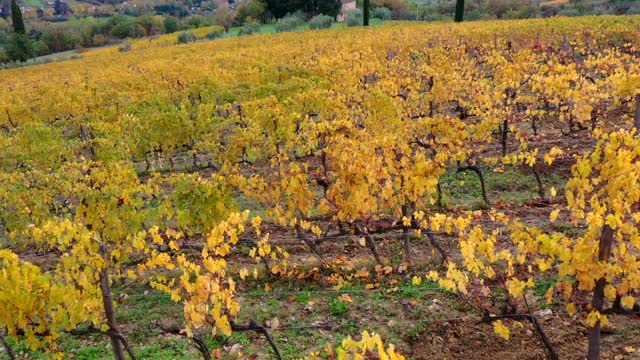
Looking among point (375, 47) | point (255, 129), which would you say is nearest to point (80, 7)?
point (375, 47)

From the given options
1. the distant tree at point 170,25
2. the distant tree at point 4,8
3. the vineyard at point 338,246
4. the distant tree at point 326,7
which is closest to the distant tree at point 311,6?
the distant tree at point 326,7

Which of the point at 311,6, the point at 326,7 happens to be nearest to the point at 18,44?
the point at 311,6

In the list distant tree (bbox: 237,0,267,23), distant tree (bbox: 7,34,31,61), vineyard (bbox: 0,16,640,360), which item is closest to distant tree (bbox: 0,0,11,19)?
distant tree (bbox: 7,34,31,61)

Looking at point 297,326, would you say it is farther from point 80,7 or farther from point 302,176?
point 80,7

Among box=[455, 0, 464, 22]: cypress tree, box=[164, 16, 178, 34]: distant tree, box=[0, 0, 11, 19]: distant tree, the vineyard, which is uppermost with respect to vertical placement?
box=[0, 0, 11, 19]: distant tree

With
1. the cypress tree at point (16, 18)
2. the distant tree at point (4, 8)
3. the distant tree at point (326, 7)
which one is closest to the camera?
the cypress tree at point (16, 18)

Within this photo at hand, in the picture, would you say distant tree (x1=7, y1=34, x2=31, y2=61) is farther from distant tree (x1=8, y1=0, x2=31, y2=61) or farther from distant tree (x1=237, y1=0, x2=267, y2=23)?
distant tree (x1=237, y1=0, x2=267, y2=23)

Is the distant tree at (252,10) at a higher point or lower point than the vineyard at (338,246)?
higher

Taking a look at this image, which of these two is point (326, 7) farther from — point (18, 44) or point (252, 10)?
point (18, 44)

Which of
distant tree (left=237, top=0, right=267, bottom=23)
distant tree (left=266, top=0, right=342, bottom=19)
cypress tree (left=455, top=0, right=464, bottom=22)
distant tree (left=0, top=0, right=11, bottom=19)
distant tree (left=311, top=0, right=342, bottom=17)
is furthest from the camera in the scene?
distant tree (left=0, top=0, right=11, bottom=19)

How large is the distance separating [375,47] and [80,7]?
11463cm

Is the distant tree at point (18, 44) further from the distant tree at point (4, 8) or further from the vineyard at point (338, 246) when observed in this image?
the distant tree at point (4, 8)

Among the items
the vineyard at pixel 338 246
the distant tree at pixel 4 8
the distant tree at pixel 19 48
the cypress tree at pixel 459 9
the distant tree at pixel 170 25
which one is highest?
the distant tree at pixel 4 8

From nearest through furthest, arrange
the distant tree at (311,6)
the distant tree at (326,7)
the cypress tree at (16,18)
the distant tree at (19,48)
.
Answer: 1. the distant tree at (19,48)
2. the cypress tree at (16,18)
3. the distant tree at (326,7)
4. the distant tree at (311,6)
